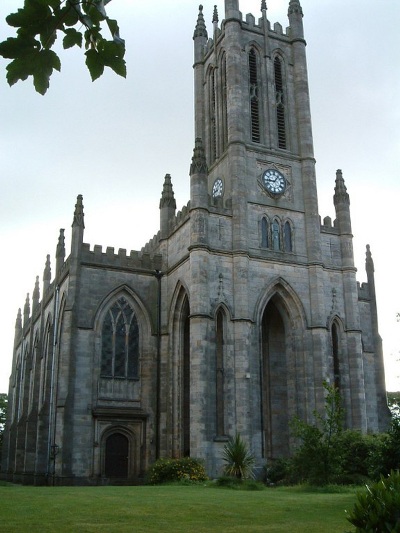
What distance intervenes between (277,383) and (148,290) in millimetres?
9043

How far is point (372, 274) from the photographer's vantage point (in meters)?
41.9

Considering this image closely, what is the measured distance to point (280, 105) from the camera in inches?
1588

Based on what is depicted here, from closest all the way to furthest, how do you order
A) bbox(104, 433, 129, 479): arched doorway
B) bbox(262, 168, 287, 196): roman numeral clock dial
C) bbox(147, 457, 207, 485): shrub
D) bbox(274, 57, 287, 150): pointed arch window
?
1. bbox(147, 457, 207, 485): shrub
2. bbox(104, 433, 129, 479): arched doorway
3. bbox(262, 168, 287, 196): roman numeral clock dial
4. bbox(274, 57, 287, 150): pointed arch window

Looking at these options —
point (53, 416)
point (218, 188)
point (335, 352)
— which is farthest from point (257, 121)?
point (53, 416)

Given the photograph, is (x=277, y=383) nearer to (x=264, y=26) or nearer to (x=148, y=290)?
(x=148, y=290)

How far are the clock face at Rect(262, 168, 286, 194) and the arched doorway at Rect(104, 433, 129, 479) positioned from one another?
16.1 m

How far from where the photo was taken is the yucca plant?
28328 millimetres

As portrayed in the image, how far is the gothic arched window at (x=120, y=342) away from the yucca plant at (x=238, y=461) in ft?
27.4

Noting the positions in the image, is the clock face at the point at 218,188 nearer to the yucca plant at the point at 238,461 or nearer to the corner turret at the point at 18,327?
the yucca plant at the point at 238,461

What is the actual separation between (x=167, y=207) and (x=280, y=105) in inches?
379

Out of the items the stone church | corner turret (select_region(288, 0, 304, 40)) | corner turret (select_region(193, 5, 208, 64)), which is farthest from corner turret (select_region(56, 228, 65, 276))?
corner turret (select_region(288, 0, 304, 40))

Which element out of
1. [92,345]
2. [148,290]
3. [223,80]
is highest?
[223,80]

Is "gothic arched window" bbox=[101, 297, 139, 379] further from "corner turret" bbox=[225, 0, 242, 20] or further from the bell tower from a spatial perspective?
"corner turret" bbox=[225, 0, 242, 20]

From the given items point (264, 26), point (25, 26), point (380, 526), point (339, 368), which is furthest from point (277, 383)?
point (25, 26)
